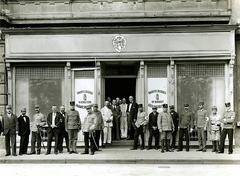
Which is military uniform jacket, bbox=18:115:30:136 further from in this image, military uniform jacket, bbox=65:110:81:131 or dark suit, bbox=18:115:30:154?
military uniform jacket, bbox=65:110:81:131

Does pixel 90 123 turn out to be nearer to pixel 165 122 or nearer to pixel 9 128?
pixel 165 122

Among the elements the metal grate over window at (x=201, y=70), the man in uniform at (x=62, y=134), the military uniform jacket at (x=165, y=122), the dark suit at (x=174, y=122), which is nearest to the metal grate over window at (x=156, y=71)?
the metal grate over window at (x=201, y=70)

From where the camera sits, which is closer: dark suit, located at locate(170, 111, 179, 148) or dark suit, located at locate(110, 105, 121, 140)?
dark suit, located at locate(170, 111, 179, 148)

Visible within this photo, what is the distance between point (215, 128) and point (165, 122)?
189cm

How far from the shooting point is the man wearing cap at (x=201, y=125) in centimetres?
1545

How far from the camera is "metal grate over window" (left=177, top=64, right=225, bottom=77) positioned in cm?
1653

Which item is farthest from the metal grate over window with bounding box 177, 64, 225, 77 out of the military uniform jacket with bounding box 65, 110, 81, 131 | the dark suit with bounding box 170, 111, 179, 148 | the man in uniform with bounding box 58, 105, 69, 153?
the man in uniform with bounding box 58, 105, 69, 153

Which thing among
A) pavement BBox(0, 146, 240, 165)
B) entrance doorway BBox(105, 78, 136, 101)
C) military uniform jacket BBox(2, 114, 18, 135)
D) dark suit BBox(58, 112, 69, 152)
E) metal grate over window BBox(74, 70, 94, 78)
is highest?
metal grate over window BBox(74, 70, 94, 78)

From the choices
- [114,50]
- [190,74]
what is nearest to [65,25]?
[114,50]

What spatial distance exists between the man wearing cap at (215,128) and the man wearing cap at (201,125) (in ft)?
0.75

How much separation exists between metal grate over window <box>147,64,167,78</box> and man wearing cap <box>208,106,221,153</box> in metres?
2.59

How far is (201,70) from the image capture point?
16.6 m

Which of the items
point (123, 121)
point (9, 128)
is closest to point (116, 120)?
point (123, 121)

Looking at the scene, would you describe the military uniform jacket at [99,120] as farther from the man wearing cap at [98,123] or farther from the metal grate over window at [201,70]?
the metal grate over window at [201,70]
